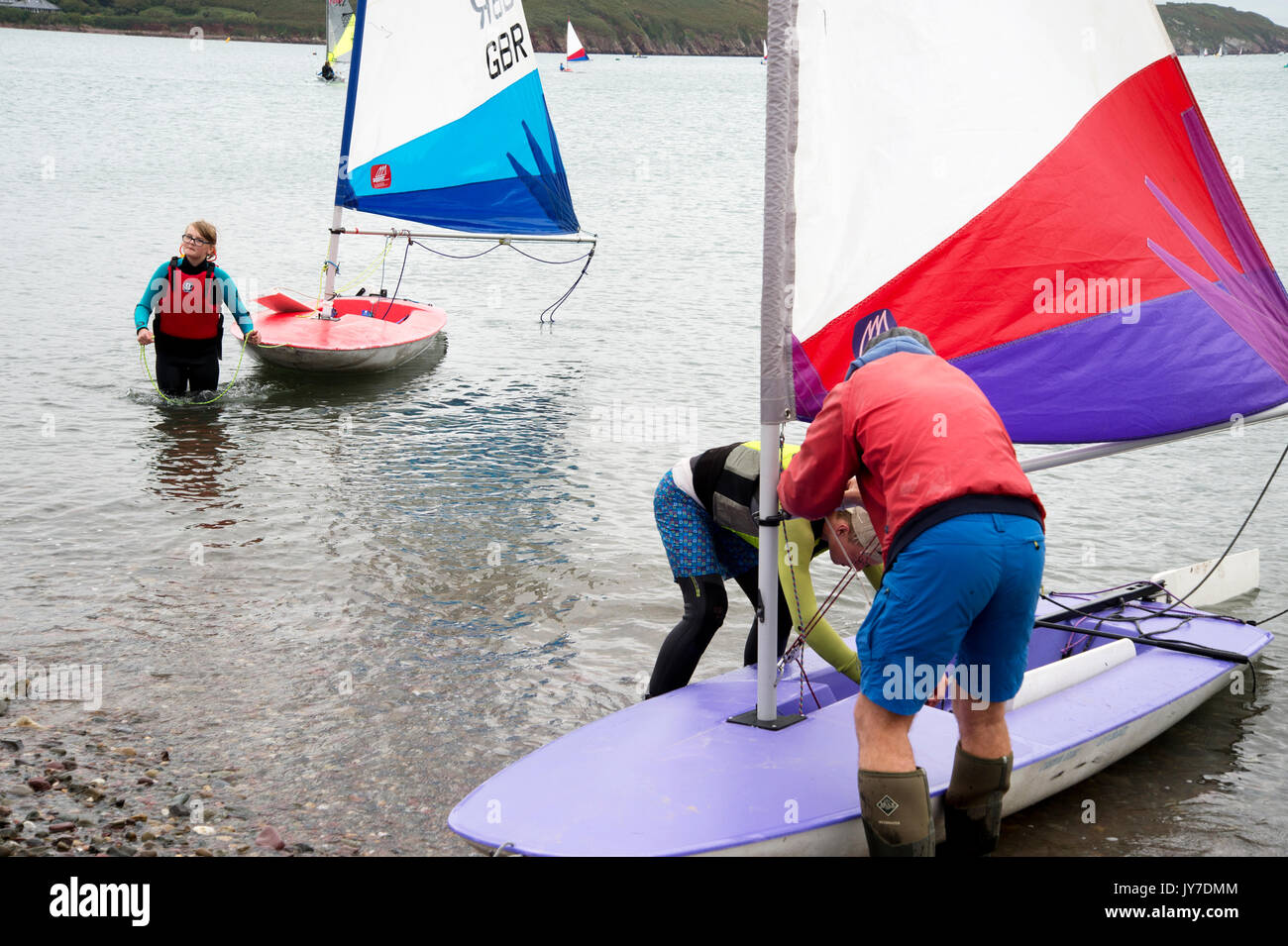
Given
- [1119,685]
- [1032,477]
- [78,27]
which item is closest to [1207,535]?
[1032,477]

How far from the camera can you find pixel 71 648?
6.05 m

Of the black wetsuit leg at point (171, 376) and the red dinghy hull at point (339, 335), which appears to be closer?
the black wetsuit leg at point (171, 376)

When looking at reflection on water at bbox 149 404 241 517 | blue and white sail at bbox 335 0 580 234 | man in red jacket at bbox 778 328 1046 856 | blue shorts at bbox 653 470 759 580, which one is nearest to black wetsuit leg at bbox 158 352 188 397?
reflection on water at bbox 149 404 241 517

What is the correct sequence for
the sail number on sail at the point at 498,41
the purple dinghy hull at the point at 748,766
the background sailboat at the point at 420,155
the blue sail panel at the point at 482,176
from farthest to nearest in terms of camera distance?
the sail number on sail at the point at 498,41 < the blue sail panel at the point at 482,176 < the background sailboat at the point at 420,155 < the purple dinghy hull at the point at 748,766

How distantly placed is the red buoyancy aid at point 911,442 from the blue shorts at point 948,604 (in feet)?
0.36

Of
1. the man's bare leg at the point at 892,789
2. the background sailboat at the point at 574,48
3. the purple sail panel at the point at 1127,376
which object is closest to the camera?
the man's bare leg at the point at 892,789

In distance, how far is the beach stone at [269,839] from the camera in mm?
4320

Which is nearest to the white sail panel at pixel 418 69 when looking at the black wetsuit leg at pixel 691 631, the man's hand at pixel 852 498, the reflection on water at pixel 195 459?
the reflection on water at pixel 195 459

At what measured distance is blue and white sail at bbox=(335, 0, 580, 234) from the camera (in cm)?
1209

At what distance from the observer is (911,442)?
11.5ft

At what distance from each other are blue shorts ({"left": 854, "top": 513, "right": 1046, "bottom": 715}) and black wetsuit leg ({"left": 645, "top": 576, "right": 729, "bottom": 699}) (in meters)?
1.30

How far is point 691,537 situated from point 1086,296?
176cm

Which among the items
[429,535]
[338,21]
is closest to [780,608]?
[429,535]

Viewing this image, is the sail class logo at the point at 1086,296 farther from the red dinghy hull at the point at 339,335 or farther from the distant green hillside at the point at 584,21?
the distant green hillside at the point at 584,21
